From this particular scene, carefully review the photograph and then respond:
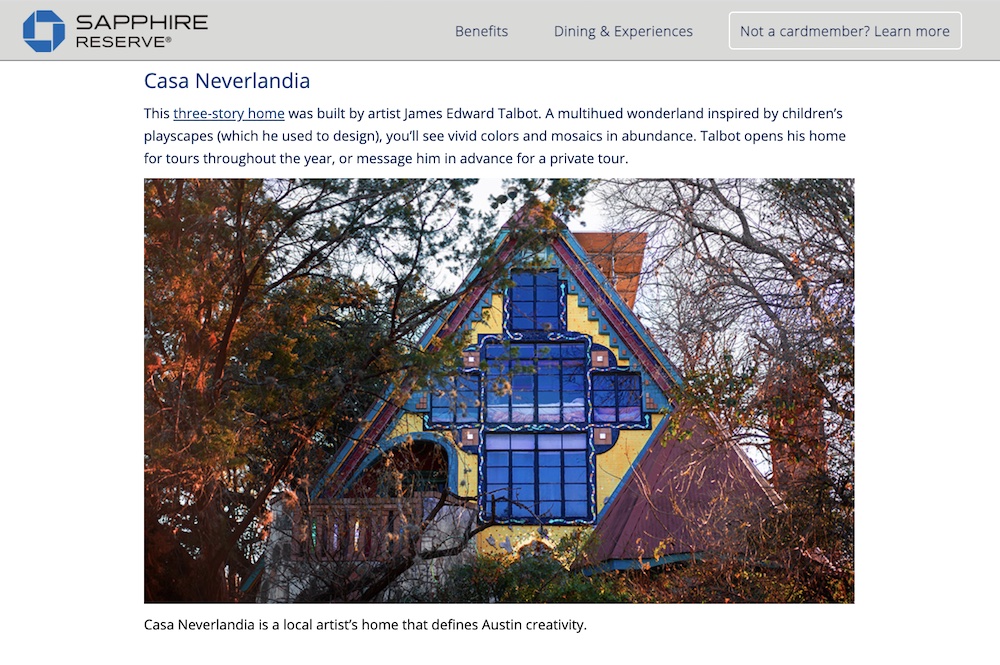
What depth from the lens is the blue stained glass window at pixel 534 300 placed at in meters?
12.4

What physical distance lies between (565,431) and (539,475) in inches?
22.6

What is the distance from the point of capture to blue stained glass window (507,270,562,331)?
12.4 m

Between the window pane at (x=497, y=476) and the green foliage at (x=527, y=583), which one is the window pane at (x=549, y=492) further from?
the green foliage at (x=527, y=583)

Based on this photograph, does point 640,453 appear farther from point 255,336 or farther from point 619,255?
point 255,336

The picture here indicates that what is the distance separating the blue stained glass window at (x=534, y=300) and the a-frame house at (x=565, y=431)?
0.01 meters

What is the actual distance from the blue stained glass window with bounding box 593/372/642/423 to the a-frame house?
1cm

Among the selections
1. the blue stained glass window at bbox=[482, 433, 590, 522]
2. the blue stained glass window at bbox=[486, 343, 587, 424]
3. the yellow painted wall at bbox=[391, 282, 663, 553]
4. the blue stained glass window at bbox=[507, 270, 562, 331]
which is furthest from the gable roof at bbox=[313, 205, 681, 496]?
the blue stained glass window at bbox=[482, 433, 590, 522]

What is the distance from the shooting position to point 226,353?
1005 cm
